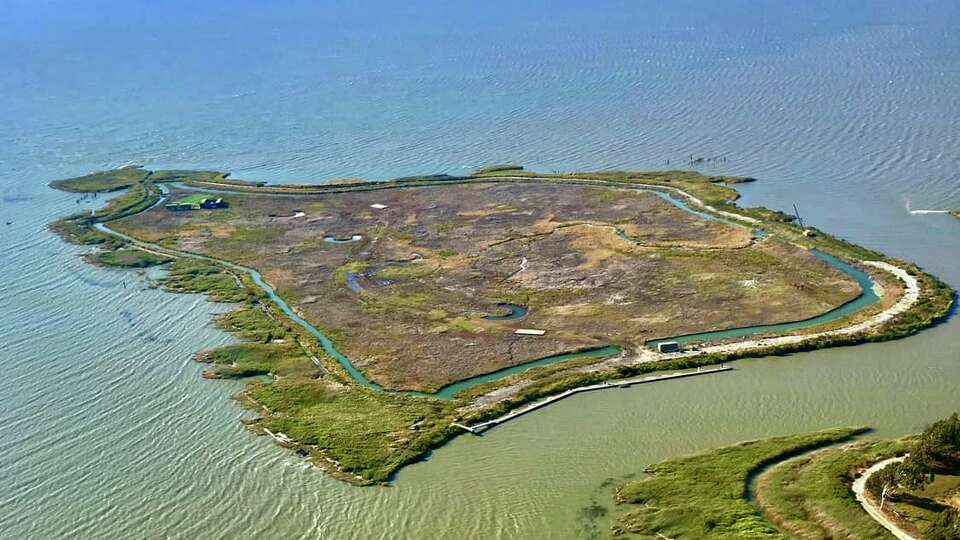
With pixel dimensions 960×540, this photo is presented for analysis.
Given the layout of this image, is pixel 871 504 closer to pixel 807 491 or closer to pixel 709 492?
pixel 807 491

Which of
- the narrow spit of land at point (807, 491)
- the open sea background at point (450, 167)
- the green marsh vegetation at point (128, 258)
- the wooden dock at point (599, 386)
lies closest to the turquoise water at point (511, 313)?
the wooden dock at point (599, 386)

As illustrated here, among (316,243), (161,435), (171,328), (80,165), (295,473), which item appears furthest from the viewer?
(80,165)

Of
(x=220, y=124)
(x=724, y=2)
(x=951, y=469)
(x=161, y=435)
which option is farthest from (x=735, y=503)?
(x=724, y=2)

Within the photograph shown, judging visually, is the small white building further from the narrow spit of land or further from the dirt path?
the dirt path

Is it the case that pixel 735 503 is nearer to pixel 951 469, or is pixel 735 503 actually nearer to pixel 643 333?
pixel 951 469

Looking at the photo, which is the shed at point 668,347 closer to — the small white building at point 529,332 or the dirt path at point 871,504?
the small white building at point 529,332

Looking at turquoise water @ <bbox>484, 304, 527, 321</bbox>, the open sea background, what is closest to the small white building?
turquoise water @ <bbox>484, 304, 527, 321</bbox>
